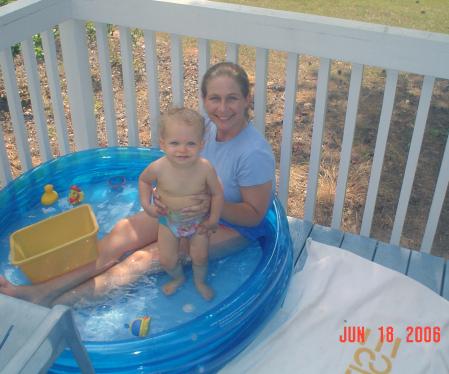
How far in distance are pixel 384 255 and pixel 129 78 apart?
171cm

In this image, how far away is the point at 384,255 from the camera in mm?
2424

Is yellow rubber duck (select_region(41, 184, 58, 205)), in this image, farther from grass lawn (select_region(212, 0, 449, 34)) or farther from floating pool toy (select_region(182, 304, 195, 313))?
grass lawn (select_region(212, 0, 449, 34))

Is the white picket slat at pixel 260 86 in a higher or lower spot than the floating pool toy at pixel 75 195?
higher

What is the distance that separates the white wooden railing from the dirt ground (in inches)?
18.4

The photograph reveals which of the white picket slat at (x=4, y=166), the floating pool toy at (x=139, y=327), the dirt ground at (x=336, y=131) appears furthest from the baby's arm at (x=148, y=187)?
the white picket slat at (x=4, y=166)

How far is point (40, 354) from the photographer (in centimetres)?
86

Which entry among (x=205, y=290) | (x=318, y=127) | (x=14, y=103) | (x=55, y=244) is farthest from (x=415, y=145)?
(x=14, y=103)

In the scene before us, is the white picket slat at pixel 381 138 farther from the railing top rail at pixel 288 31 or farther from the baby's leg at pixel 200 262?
the baby's leg at pixel 200 262

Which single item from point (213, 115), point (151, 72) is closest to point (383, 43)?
point (213, 115)

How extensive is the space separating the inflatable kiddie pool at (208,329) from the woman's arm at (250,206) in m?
0.19

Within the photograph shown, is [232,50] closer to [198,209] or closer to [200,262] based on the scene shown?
[198,209]

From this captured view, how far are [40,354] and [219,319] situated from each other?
98 centimetres

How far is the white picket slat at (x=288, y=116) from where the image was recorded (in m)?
2.20

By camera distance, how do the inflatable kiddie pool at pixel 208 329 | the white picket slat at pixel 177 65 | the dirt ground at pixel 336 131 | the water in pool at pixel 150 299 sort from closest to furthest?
the inflatable kiddie pool at pixel 208 329 → the water in pool at pixel 150 299 → the white picket slat at pixel 177 65 → the dirt ground at pixel 336 131
